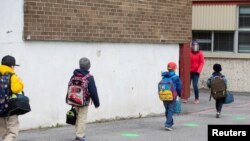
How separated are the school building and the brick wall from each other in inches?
225

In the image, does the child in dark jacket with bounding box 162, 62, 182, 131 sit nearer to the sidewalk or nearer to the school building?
the sidewalk

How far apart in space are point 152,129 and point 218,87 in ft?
8.17

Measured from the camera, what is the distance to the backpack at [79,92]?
918 cm

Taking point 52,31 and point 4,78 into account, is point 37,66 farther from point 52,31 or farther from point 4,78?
point 4,78

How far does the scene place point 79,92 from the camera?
9.20 metres

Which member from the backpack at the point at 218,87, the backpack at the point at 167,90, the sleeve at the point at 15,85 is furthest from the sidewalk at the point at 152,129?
the sleeve at the point at 15,85

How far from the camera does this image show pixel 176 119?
12.8 m

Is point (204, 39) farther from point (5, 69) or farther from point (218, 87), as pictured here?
point (5, 69)

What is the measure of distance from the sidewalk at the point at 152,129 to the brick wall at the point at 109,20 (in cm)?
181

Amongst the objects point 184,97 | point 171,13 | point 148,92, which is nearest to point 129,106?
point 148,92

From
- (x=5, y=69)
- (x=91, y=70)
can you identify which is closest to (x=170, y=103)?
(x=91, y=70)

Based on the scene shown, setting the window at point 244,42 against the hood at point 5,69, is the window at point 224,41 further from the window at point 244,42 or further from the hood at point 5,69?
the hood at point 5,69

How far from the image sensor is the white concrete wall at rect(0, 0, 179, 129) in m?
10.2

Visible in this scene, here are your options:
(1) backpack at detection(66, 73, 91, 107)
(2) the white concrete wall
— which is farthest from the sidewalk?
(1) backpack at detection(66, 73, 91, 107)
